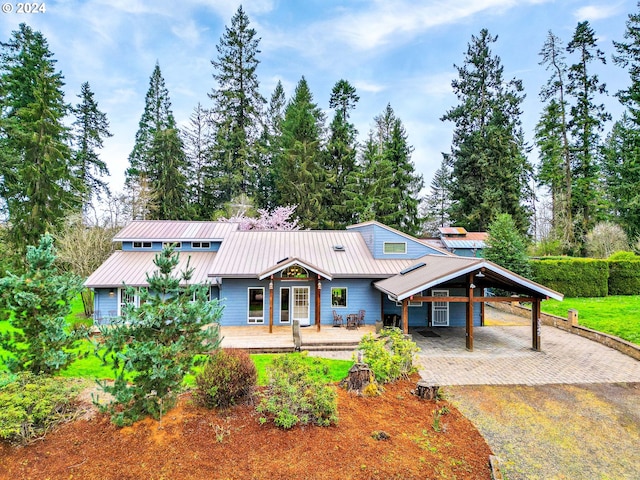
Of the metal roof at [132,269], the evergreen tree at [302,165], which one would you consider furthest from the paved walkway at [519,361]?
the evergreen tree at [302,165]

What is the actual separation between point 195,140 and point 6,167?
15677mm

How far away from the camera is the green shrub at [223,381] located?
19.9 ft

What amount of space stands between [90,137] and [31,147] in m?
10.9

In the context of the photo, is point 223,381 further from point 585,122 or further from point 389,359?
point 585,122

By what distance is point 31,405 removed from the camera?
17.6 ft

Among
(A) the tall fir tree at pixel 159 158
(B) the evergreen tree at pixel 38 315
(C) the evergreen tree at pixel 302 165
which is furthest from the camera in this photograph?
(A) the tall fir tree at pixel 159 158

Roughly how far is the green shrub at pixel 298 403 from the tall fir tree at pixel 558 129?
1123 inches

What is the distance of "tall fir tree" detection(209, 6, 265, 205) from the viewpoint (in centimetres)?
3244

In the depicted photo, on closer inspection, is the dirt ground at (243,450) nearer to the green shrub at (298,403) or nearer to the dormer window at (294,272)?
the green shrub at (298,403)

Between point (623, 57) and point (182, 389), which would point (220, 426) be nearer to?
point (182, 389)

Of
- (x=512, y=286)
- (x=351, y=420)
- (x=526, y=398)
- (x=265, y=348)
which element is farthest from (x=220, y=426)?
(x=512, y=286)

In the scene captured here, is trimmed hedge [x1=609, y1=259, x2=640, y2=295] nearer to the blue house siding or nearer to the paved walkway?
the paved walkway

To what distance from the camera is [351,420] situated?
610 centimetres

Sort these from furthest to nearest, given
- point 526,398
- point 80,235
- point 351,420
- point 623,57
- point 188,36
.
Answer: point 623,57, point 80,235, point 188,36, point 526,398, point 351,420
